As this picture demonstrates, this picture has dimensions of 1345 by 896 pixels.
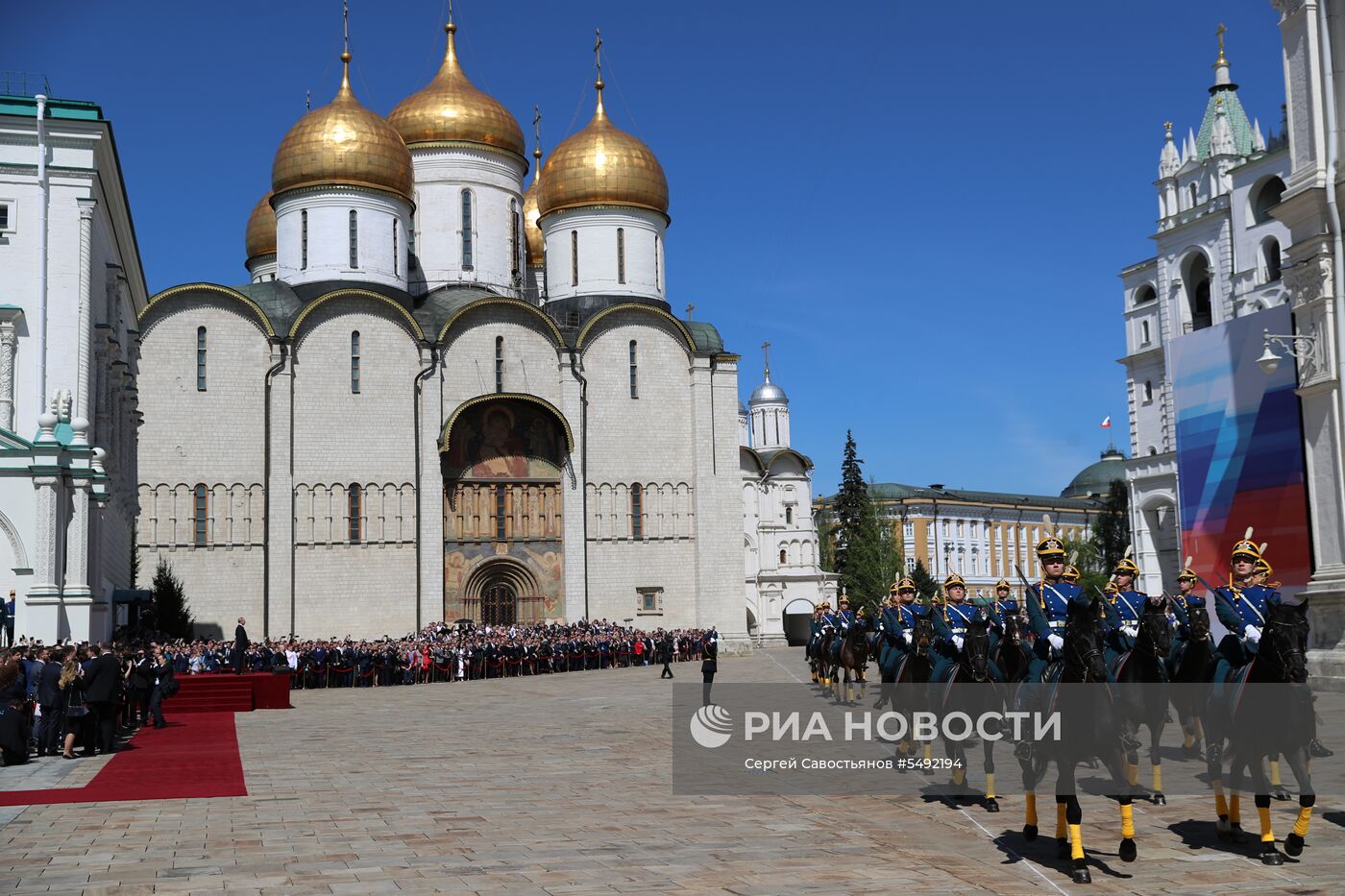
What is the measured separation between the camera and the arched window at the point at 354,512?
147 feet

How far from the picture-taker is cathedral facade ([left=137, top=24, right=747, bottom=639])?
1726 inches

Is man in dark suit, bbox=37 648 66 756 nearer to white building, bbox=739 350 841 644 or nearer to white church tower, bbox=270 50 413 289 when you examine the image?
white church tower, bbox=270 50 413 289

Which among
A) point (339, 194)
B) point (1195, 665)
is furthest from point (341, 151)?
point (1195, 665)

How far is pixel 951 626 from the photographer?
12.8 m

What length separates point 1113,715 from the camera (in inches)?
365

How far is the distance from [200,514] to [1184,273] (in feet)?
132

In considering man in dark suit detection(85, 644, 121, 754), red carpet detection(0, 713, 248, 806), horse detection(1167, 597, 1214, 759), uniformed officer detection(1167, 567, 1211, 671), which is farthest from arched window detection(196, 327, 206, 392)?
horse detection(1167, 597, 1214, 759)

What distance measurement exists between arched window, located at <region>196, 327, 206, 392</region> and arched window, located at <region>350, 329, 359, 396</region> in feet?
15.5

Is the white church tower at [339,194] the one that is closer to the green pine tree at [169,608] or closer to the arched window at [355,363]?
the arched window at [355,363]

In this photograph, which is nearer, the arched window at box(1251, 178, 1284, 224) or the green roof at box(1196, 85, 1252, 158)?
the arched window at box(1251, 178, 1284, 224)

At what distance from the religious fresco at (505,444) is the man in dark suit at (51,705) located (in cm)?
2879

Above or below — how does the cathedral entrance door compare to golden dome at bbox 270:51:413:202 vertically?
below

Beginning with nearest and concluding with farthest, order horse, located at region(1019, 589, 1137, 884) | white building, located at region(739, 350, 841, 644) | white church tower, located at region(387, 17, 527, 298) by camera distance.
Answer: horse, located at region(1019, 589, 1137, 884), white church tower, located at region(387, 17, 527, 298), white building, located at region(739, 350, 841, 644)

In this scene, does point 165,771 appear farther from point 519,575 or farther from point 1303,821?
point 519,575
